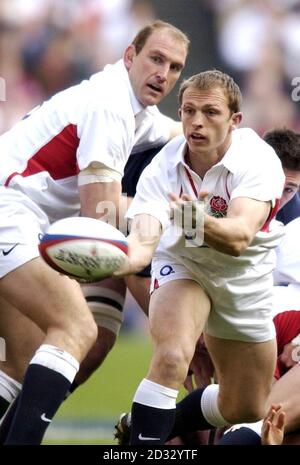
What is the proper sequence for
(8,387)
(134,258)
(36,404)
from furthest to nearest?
1. (8,387)
2. (36,404)
3. (134,258)

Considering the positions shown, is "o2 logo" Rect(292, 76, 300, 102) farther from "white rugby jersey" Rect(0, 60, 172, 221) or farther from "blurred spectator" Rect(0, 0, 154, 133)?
"white rugby jersey" Rect(0, 60, 172, 221)

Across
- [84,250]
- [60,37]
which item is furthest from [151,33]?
[60,37]

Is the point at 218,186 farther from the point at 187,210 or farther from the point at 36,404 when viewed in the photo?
the point at 36,404

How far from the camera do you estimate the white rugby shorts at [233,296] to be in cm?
473

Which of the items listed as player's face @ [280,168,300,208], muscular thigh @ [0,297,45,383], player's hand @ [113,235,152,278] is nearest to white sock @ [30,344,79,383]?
player's hand @ [113,235,152,278]

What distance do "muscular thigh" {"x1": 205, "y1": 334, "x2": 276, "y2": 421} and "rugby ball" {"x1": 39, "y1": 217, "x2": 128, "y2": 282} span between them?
967mm

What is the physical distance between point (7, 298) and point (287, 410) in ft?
4.49

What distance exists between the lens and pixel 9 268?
183 inches

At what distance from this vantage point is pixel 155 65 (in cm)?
529

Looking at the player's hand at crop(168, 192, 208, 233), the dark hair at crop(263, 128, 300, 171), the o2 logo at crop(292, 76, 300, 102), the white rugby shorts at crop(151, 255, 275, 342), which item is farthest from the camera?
the o2 logo at crop(292, 76, 300, 102)

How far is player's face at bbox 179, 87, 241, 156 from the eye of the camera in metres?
4.60

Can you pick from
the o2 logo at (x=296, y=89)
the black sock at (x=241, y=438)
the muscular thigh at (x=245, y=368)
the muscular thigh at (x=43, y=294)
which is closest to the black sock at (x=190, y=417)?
the black sock at (x=241, y=438)

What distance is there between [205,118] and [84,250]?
87 centimetres

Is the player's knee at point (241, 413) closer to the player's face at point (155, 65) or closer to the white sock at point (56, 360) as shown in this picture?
the white sock at point (56, 360)
